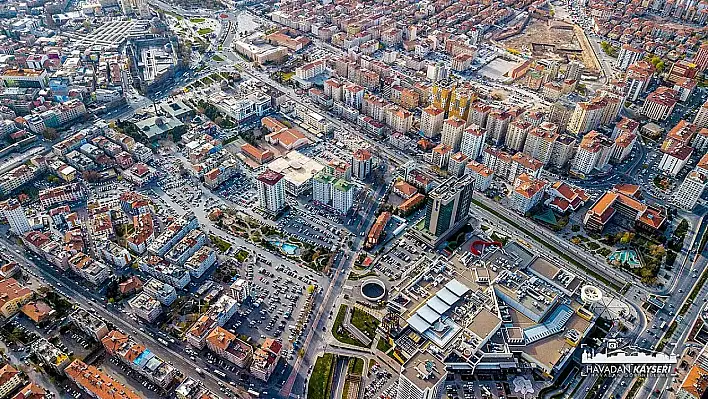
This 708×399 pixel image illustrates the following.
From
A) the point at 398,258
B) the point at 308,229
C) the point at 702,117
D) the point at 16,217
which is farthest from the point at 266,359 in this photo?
the point at 702,117

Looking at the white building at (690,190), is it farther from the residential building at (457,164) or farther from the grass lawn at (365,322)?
the grass lawn at (365,322)

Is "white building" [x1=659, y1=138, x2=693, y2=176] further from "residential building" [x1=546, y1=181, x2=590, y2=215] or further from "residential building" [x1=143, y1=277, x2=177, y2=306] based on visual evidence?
"residential building" [x1=143, y1=277, x2=177, y2=306]

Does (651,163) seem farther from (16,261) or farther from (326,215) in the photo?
(16,261)

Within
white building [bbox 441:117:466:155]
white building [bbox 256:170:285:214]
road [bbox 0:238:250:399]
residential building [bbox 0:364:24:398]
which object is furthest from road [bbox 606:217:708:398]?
residential building [bbox 0:364:24:398]

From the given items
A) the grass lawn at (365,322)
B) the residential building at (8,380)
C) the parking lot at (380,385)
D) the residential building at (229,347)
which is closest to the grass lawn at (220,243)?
the residential building at (229,347)

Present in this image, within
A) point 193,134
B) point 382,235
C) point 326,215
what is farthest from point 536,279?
point 193,134

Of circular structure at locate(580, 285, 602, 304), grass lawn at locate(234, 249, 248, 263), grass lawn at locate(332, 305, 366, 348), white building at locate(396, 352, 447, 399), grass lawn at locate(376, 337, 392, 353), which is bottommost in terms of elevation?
grass lawn at locate(332, 305, 366, 348)

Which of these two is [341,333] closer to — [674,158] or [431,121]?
[431,121]
